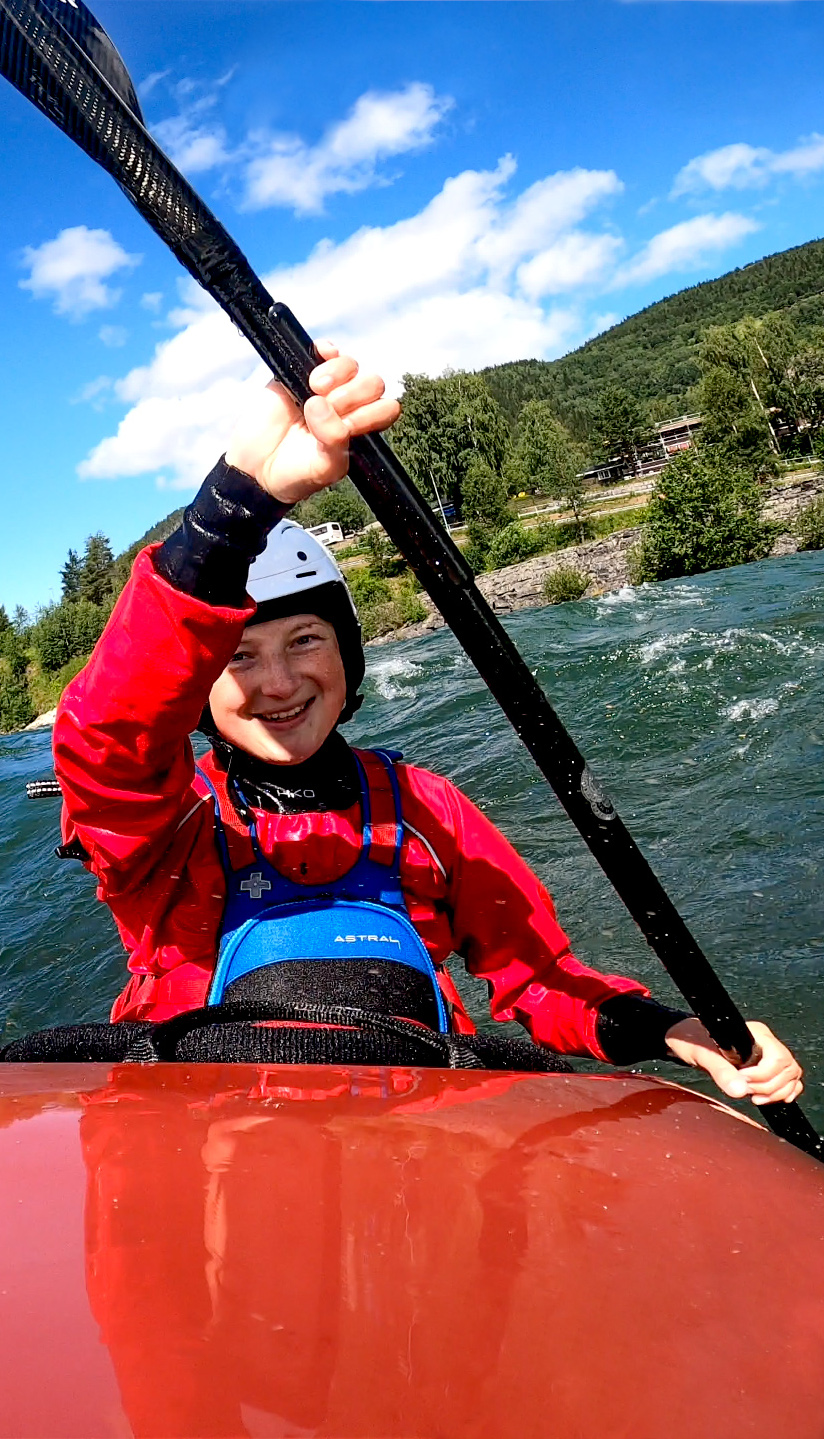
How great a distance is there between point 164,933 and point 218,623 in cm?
87

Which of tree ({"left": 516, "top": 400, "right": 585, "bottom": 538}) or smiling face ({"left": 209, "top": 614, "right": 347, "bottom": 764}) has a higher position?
tree ({"left": 516, "top": 400, "right": 585, "bottom": 538})

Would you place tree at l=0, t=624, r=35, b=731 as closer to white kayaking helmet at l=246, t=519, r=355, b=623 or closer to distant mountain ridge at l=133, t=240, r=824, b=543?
white kayaking helmet at l=246, t=519, r=355, b=623

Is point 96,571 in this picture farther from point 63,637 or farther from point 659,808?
point 659,808

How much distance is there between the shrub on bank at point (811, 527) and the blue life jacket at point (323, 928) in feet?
86.7

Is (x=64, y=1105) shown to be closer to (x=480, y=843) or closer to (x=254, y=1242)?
(x=254, y=1242)

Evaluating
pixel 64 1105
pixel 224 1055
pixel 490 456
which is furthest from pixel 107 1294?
pixel 490 456

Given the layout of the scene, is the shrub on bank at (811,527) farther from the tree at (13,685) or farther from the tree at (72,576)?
the tree at (72,576)

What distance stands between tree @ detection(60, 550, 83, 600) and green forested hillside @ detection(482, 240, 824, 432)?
2815 inches

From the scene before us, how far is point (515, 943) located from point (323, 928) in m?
0.58

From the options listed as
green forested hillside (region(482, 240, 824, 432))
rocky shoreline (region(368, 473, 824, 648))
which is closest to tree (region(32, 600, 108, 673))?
rocky shoreline (region(368, 473, 824, 648))

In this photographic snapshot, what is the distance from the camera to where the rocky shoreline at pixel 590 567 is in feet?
96.8

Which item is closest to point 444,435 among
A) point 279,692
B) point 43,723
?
point 43,723

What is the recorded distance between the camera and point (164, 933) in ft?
7.17

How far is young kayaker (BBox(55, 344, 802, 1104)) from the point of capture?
5.40ft
